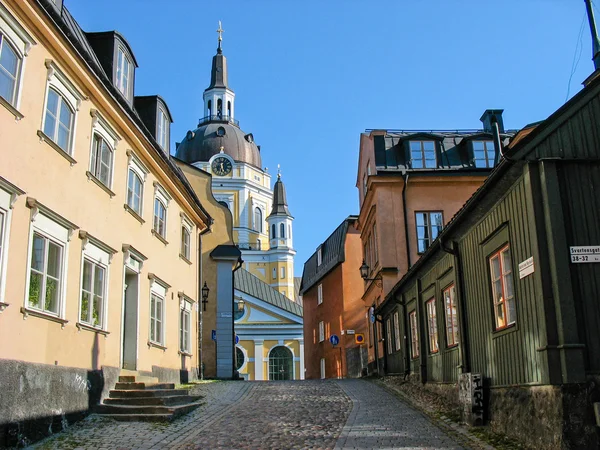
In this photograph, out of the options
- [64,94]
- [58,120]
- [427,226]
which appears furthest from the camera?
[427,226]

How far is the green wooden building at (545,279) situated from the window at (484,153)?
51.2 feet

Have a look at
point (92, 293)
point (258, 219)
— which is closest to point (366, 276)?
point (92, 293)

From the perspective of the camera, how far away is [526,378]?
30.1 feet

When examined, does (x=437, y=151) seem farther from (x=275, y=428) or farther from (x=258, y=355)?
(x=258, y=355)

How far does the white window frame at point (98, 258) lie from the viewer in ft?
42.0

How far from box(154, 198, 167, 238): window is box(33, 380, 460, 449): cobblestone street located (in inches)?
191

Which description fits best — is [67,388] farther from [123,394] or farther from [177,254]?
[177,254]

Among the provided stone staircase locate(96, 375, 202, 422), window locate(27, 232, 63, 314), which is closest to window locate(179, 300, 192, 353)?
stone staircase locate(96, 375, 202, 422)

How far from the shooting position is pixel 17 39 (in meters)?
10.4

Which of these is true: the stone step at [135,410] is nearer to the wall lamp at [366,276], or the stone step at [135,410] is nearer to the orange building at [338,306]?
the wall lamp at [366,276]

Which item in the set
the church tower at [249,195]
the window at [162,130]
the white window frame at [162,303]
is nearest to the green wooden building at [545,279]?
the white window frame at [162,303]

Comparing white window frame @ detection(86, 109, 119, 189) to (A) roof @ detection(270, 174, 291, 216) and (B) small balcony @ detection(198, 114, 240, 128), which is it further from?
(B) small balcony @ detection(198, 114, 240, 128)

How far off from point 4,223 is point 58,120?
2768mm

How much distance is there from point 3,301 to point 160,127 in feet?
34.4
